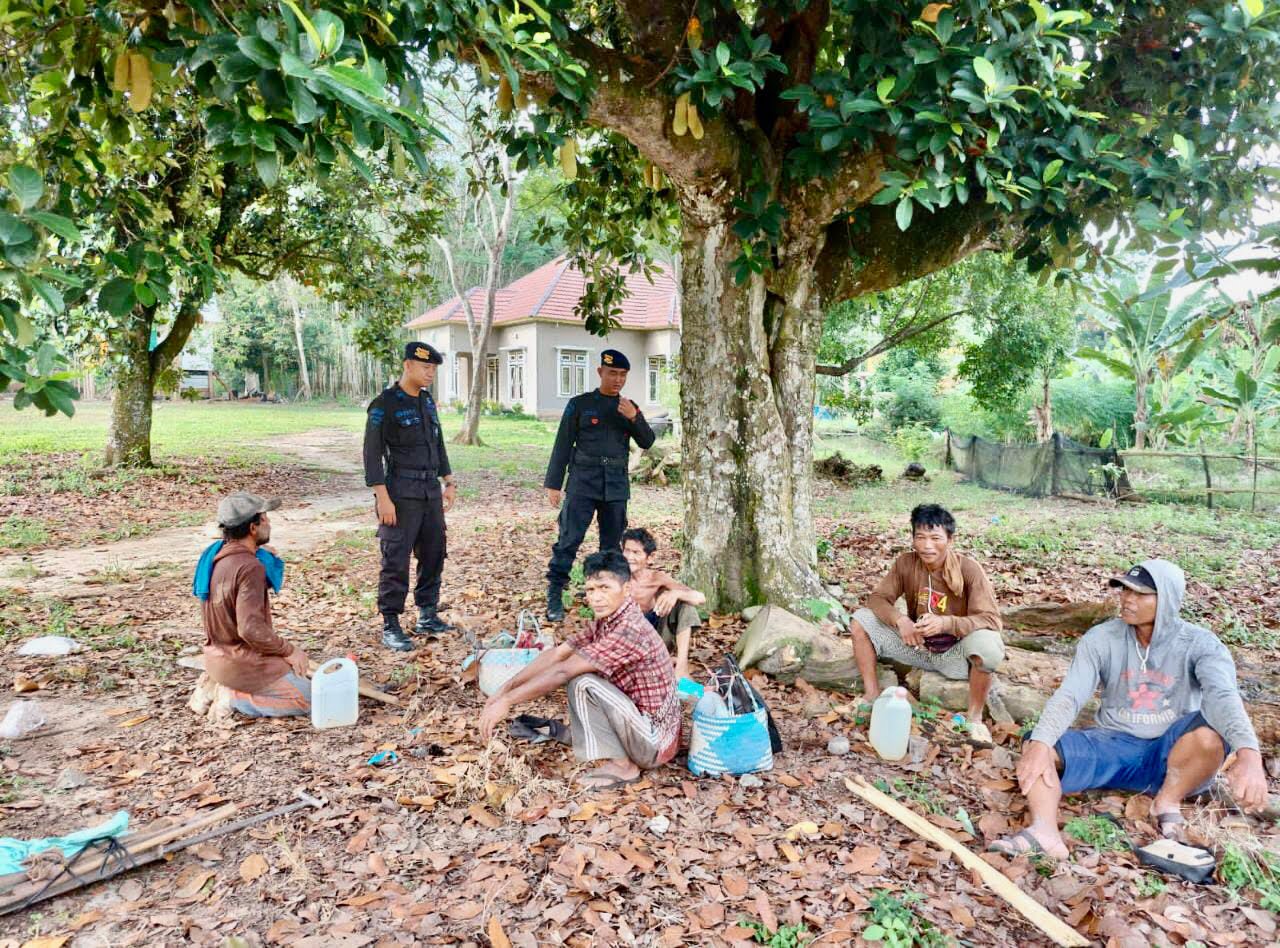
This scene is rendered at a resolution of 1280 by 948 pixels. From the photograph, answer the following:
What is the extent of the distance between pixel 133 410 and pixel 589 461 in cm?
1098

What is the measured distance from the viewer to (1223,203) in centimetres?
528

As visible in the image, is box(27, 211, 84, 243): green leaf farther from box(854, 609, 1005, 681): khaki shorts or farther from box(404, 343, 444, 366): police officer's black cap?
box(854, 609, 1005, 681): khaki shorts

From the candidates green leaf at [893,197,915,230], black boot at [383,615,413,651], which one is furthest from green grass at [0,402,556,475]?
green leaf at [893,197,915,230]

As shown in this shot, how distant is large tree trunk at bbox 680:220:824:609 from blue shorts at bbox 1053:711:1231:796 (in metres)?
2.49

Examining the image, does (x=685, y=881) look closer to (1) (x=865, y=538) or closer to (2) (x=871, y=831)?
(2) (x=871, y=831)

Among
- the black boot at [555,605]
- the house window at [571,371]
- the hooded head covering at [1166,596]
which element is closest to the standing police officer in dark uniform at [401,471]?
the black boot at [555,605]

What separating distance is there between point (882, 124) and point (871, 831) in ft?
11.6

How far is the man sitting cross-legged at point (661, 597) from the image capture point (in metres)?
4.91

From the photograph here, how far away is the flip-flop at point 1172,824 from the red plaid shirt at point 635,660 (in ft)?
7.07

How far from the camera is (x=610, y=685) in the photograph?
390 centimetres

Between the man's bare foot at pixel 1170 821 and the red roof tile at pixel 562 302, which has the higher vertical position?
the red roof tile at pixel 562 302

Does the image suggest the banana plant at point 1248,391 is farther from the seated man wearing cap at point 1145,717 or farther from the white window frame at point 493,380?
the white window frame at point 493,380

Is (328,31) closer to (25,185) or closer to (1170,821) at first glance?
(25,185)

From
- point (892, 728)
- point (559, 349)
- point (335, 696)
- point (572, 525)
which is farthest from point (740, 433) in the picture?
point (559, 349)
